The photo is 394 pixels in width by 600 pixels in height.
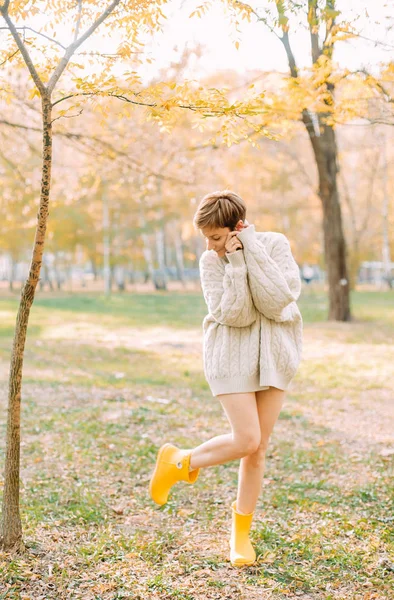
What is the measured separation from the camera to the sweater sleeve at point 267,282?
3.08 meters

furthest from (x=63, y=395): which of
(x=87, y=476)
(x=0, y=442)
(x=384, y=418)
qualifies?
(x=384, y=418)

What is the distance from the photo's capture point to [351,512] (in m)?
4.08

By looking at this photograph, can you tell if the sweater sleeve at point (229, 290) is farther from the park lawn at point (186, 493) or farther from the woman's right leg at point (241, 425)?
the park lawn at point (186, 493)

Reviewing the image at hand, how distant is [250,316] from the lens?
3133 millimetres

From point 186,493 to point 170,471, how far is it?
105 cm

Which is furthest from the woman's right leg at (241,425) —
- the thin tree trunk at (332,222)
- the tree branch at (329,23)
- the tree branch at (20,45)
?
the thin tree trunk at (332,222)

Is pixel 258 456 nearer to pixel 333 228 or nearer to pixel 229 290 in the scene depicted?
pixel 229 290

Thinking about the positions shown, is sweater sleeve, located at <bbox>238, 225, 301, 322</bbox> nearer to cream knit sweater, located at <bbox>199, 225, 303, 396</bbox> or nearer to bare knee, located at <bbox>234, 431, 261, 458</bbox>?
cream knit sweater, located at <bbox>199, 225, 303, 396</bbox>

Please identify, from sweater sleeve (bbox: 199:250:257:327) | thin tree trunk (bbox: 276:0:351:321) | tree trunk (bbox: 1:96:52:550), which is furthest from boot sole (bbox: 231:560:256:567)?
thin tree trunk (bbox: 276:0:351:321)

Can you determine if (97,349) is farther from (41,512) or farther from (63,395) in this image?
(41,512)

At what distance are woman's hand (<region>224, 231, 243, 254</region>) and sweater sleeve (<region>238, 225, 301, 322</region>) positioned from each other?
0.07ft

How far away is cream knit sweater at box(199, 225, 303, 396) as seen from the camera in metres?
3.08

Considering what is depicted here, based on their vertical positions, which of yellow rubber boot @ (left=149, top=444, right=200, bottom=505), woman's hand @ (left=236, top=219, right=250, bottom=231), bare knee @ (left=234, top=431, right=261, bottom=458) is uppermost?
woman's hand @ (left=236, top=219, right=250, bottom=231)

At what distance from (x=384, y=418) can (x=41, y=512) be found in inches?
156
